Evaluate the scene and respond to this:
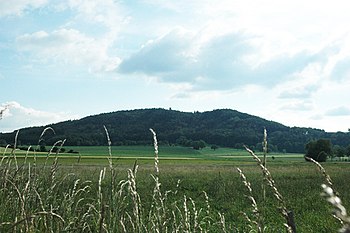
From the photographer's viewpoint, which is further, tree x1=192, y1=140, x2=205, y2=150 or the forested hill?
tree x1=192, y1=140, x2=205, y2=150

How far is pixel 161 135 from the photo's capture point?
166 metres

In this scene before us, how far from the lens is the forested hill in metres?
143

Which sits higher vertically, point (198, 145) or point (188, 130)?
point (188, 130)

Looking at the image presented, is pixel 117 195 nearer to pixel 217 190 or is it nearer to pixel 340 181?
pixel 217 190

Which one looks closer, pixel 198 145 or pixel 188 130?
pixel 198 145

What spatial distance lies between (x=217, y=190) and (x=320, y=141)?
81.8 meters

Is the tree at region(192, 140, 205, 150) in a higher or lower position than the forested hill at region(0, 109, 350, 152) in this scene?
lower

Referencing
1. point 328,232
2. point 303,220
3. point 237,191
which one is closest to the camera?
point 328,232

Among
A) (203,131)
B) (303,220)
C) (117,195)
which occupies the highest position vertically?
(203,131)

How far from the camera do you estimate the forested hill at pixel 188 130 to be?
14312 centimetres

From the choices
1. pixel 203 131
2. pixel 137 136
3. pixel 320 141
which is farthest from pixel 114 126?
pixel 320 141

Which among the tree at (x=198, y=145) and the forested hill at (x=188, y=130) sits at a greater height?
the forested hill at (x=188, y=130)

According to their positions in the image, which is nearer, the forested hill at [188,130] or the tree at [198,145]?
the forested hill at [188,130]

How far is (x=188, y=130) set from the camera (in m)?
173
